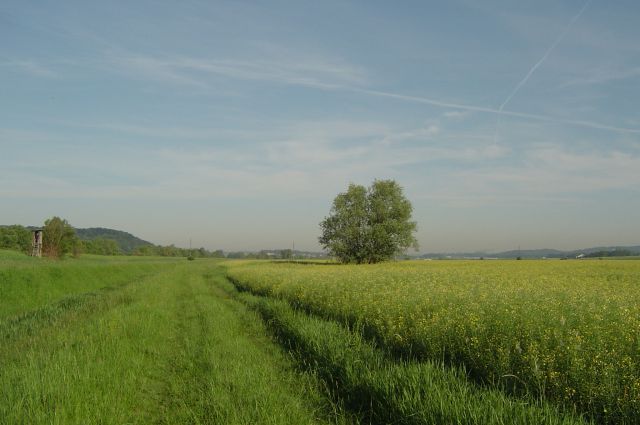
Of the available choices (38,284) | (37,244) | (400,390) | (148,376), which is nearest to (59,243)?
(37,244)

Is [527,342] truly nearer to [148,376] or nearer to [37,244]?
[148,376]

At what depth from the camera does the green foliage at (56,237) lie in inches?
3093

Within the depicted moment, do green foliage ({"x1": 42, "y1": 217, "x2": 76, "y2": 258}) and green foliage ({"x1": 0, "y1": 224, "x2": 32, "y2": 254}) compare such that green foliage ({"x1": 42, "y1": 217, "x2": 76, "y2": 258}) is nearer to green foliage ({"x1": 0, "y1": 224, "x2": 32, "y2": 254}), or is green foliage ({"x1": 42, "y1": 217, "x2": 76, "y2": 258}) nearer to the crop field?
green foliage ({"x1": 0, "y1": 224, "x2": 32, "y2": 254})

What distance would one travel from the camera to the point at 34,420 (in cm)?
515

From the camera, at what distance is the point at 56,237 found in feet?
265

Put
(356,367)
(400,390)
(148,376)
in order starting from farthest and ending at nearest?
(148,376) < (356,367) < (400,390)

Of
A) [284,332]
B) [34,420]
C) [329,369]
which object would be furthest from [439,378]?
[284,332]

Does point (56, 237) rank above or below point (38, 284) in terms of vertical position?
above

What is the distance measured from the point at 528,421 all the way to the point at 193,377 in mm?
5517

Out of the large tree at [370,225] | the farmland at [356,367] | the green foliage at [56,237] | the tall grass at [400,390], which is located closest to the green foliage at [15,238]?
the green foliage at [56,237]

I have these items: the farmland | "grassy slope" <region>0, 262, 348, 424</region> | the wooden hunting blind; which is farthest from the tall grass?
the wooden hunting blind

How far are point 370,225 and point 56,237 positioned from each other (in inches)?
2398

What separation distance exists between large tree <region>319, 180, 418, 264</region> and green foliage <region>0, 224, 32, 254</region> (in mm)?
92952

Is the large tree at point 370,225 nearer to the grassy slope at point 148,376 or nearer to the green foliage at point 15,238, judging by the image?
the grassy slope at point 148,376
